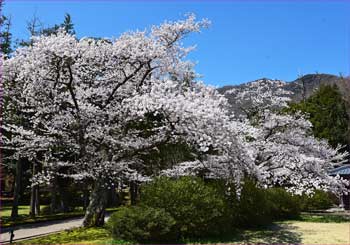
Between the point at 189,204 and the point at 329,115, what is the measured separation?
29.2m

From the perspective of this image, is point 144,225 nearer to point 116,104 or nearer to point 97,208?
point 97,208

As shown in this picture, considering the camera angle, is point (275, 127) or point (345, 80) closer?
point (275, 127)

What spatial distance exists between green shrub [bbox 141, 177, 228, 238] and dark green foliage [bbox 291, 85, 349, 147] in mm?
25359

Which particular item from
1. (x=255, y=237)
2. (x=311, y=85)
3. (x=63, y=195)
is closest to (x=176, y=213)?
(x=255, y=237)

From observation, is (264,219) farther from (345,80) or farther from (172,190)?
(345,80)

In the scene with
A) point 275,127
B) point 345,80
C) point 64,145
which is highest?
point 345,80

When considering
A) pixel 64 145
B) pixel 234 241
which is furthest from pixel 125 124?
pixel 234 241

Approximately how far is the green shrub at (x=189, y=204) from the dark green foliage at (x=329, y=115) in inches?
998

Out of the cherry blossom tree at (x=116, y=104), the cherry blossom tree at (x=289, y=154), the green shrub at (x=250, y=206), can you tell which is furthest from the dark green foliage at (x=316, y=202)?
the cherry blossom tree at (x=116, y=104)

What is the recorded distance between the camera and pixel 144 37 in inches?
471

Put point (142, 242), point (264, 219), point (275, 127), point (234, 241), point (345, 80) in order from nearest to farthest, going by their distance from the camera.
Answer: point (142, 242)
point (234, 241)
point (264, 219)
point (275, 127)
point (345, 80)

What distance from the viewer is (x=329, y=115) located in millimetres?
35375

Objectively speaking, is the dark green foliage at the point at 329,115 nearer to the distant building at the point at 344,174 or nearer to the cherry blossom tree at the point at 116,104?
the distant building at the point at 344,174

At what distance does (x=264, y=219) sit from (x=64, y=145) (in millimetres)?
7750
